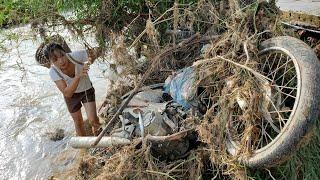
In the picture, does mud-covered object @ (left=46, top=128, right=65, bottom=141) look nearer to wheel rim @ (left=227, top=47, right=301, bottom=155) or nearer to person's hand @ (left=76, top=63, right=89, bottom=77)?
person's hand @ (left=76, top=63, right=89, bottom=77)

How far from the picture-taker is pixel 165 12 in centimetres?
417

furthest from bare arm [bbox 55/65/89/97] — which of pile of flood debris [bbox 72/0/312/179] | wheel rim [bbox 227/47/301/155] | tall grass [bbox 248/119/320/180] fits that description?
tall grass [bbox 248/119/320/180]

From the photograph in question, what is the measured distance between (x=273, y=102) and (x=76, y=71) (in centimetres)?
270

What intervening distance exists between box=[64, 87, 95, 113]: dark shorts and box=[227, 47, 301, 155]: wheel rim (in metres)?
2.41

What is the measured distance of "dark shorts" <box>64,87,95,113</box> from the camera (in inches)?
206

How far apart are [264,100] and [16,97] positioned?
20.5ft

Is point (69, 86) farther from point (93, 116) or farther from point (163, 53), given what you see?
point (163, 53)

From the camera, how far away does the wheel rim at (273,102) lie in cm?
319

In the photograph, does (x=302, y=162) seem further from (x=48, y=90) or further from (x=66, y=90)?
(x=48, y=90)

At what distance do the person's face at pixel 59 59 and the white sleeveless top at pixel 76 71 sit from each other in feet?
0.19

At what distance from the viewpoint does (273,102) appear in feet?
10.7

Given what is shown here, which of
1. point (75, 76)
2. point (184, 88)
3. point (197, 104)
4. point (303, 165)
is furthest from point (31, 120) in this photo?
point (303, 165)

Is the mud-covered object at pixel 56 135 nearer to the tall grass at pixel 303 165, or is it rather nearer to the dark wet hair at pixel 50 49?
the dark wet hair at pixel 50 49

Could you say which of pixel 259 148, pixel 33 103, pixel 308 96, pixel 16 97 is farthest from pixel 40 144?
pixel 308 96
